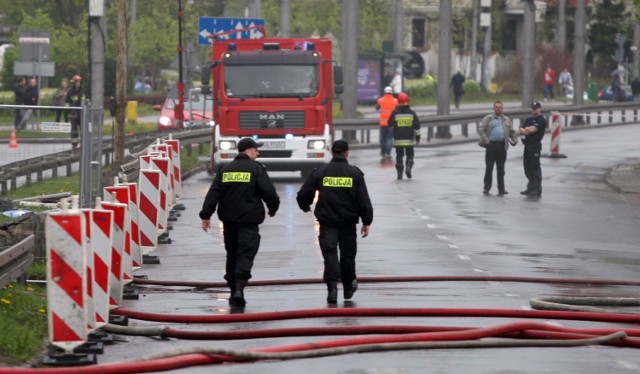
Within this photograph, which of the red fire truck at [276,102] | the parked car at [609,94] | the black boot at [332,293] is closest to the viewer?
the black boot at [332,293]

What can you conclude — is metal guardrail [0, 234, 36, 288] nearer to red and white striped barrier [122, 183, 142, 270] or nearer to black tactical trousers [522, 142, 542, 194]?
red and white striped barrier [122, 183, 142, 270]

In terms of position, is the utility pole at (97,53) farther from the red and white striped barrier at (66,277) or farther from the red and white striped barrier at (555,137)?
the red and white striped barrier at (66,277)

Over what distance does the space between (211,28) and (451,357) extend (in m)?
38.1

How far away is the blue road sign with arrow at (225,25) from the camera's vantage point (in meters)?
48.2

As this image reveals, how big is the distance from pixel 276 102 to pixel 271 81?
0.43 m

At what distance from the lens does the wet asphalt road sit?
11305 mm

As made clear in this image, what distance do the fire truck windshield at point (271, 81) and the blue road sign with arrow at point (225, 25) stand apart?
1561 cm

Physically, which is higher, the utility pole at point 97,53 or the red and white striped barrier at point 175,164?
the utility pole at point 97,53

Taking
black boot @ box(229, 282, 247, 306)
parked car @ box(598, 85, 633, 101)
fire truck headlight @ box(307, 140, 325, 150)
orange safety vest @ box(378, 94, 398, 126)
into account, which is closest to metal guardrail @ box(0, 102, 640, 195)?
orange safety vest @ box(378, 94, 398, 126)

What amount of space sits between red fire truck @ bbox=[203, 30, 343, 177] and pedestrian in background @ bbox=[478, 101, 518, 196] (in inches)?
132

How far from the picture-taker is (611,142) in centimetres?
5034

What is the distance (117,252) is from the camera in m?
14.4

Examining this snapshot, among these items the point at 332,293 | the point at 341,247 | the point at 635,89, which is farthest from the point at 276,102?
the point at 635,89

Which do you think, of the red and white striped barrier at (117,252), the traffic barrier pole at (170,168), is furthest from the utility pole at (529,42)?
the red and white striped barrier at (117,252)
